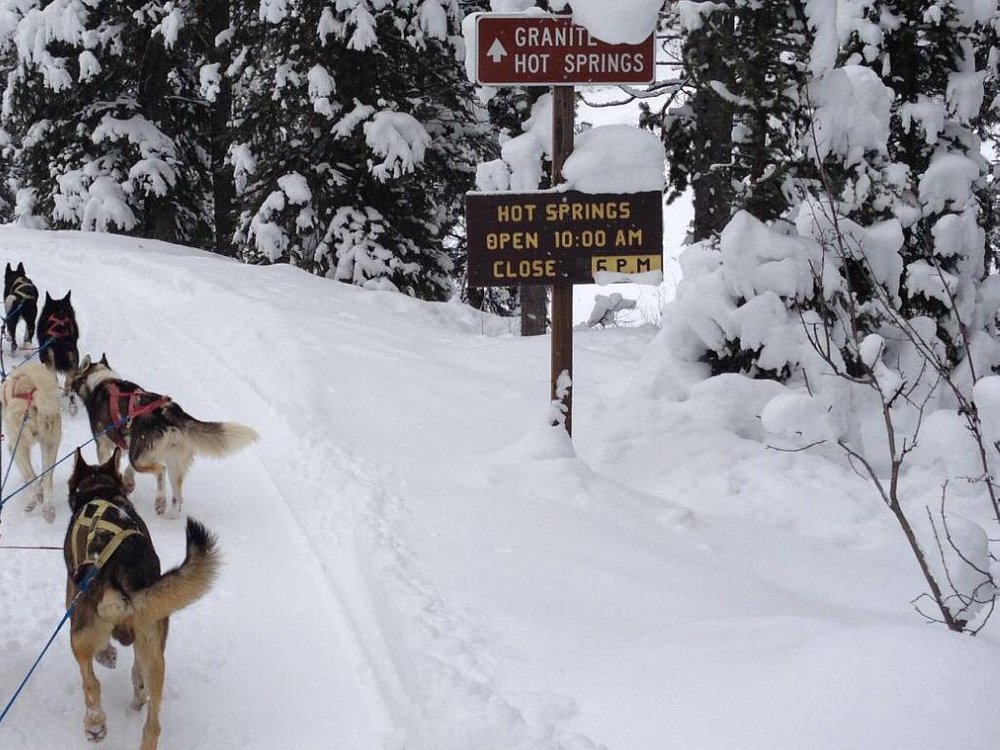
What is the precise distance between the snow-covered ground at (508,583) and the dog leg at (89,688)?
12cm

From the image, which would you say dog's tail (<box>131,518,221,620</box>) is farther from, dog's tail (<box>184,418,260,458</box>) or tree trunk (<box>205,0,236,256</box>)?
tree trunk (<box>205,0,236,256</box>)

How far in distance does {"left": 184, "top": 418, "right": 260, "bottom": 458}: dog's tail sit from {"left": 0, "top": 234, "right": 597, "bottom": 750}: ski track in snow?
0.52m

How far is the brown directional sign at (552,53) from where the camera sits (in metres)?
6.35

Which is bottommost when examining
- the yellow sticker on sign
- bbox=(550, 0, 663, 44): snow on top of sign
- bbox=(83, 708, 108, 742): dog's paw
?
bbox=(83, 708, 108, 742): dog's paw

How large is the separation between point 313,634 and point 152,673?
1.20m

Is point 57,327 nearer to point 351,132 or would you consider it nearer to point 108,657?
point 108,657

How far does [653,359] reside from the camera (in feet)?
27.7

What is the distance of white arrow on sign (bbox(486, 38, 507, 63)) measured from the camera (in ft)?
20.9

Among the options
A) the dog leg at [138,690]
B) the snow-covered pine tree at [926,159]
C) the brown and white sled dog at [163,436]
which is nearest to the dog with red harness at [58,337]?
the brown and white sled dog at [163,436]

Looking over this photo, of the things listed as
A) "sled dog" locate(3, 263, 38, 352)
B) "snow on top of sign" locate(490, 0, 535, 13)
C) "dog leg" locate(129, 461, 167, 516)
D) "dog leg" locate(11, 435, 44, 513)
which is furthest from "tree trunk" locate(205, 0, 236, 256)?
"dog leg" locate(129, 461, 167, 516)

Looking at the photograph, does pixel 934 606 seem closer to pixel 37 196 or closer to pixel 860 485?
pixel 860 485

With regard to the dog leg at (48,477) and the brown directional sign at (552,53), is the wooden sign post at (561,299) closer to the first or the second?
the brown directional sign at (552,53)

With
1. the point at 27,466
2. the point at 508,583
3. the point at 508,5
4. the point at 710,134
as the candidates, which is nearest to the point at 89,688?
the point at 508,583

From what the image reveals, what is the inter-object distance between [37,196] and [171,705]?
22811 mm
